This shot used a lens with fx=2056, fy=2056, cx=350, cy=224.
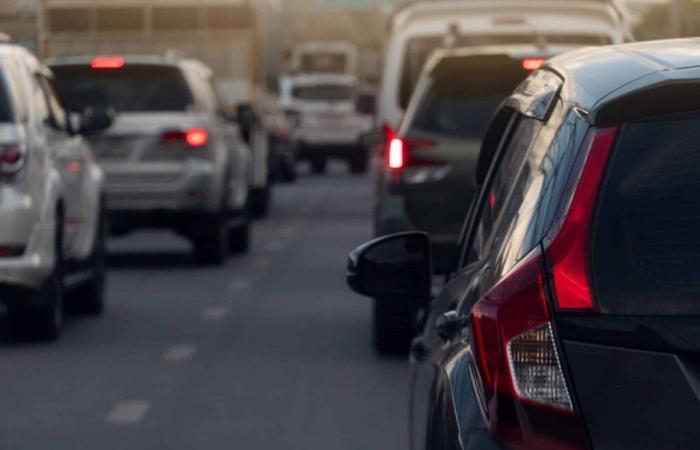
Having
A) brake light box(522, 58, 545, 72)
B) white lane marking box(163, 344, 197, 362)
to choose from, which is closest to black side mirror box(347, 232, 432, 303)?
brake light box(522, 58, 545, 72)

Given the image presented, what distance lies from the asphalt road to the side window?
4.28ft

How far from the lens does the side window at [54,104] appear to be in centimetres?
1304

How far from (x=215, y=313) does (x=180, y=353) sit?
2.28 metres

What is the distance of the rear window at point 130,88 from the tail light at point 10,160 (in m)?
6.51

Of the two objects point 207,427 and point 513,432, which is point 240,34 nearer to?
point 207,427

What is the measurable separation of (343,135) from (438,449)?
143ft

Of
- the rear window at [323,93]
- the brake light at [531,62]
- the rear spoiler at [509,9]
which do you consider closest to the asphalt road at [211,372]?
the brake light at [531,62]

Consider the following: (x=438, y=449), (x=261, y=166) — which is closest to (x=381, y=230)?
(x=438, y=449)

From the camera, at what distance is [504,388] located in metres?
3.52

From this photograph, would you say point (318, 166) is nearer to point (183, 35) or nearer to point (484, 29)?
point (183, 35)

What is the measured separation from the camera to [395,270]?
514cm

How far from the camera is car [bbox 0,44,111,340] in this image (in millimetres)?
11578

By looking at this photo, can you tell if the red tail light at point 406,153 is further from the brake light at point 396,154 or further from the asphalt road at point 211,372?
the asphalt road at point 211,372

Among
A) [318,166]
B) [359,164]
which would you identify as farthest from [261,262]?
[318,166]
